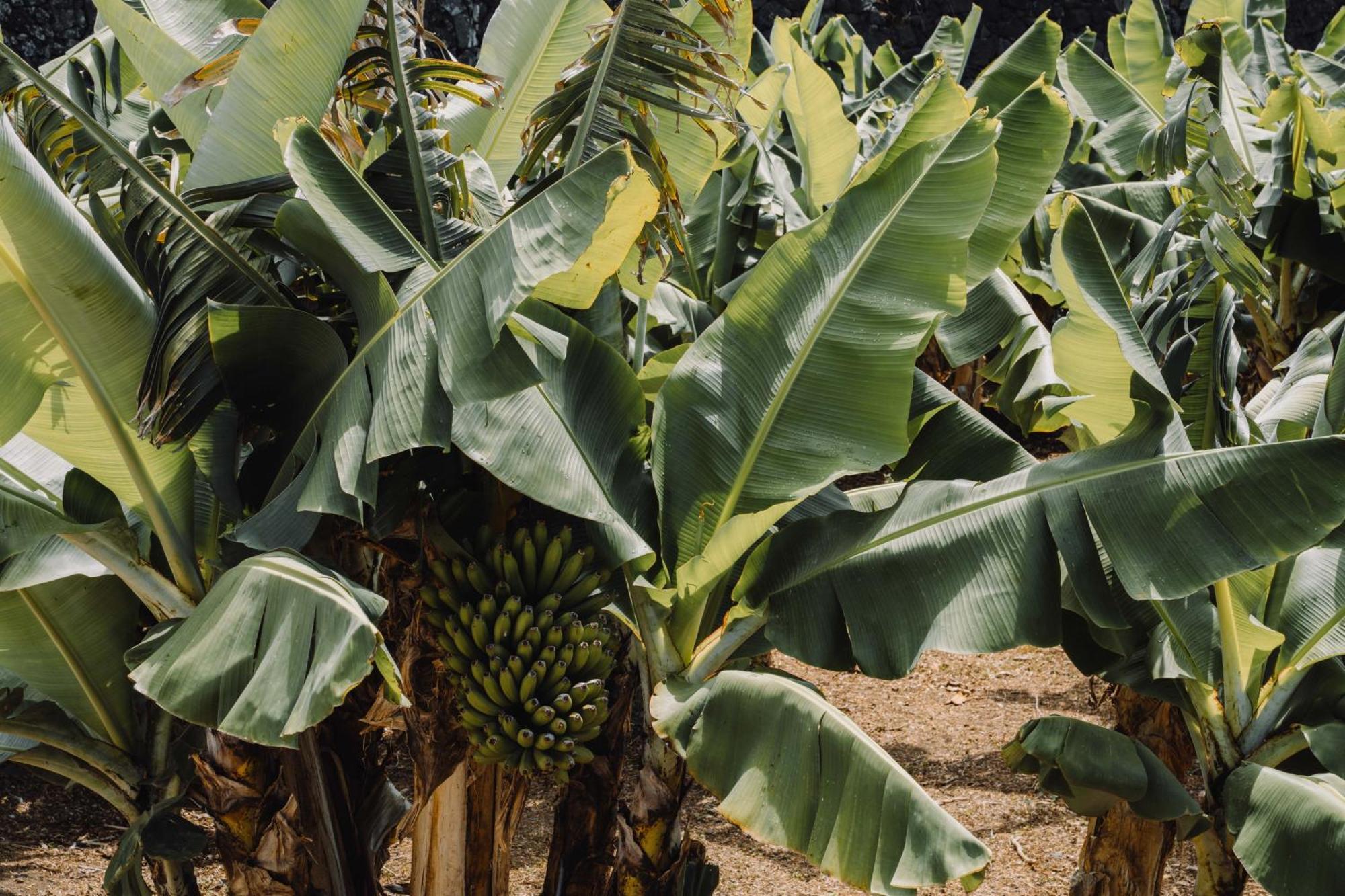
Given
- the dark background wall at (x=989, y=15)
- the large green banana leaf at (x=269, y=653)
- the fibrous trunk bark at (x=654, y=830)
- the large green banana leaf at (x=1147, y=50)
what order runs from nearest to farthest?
the large green banana leaf at (x=269, y=653) → the fibrous trunk bark at (x=654, y=830) → the large green banana leaf at (x=1147, y=50) → the dark background wall at (x=989, y=15)

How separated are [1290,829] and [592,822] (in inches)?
63.8

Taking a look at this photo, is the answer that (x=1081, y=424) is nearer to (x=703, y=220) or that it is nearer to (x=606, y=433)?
(x=606, y=433)

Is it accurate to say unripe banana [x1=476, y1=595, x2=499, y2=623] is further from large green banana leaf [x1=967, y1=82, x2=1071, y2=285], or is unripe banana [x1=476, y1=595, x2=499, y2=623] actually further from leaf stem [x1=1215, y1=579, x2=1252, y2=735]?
leaf stem [x1=1215, y1=579, x2=1252, y2=735]

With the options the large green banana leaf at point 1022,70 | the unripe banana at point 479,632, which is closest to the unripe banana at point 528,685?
the unripe banana at point 479,632

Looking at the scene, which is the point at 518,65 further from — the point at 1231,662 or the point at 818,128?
the point at 1231,662

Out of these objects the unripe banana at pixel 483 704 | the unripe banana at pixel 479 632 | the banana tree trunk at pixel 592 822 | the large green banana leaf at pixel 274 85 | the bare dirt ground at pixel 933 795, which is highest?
the large green banana leaf at pixel 274 85

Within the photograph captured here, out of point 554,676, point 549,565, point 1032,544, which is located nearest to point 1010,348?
point 1032,544

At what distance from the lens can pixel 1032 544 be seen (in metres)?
2.31

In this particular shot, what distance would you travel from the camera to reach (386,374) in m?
2.21

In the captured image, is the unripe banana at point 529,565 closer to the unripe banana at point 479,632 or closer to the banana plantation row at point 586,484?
the banana plantation row at point 586,484

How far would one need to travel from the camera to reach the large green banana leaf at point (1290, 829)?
216cm

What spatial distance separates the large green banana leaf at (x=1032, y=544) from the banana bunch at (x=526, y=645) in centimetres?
38

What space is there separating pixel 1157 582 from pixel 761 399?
0.87 meters

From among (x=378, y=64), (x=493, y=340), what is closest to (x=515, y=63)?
(x=378, y=64)
